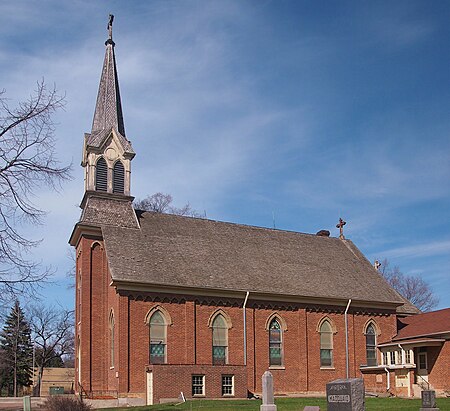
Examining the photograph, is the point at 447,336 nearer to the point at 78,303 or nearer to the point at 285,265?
the point at 285,265

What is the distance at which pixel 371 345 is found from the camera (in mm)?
43906

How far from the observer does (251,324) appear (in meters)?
39.5

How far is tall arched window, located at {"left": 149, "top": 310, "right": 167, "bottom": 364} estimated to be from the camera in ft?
119

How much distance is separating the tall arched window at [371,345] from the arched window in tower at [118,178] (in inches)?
735

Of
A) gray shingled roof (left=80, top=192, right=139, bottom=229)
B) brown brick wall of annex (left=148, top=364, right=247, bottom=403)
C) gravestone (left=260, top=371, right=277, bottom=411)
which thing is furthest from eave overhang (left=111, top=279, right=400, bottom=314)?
gravestone (left=260, top=371, right=277, bottom=411)

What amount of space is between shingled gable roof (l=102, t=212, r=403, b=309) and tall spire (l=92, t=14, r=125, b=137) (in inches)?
254

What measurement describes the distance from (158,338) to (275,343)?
7822 mm

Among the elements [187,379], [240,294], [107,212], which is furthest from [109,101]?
[187,379]

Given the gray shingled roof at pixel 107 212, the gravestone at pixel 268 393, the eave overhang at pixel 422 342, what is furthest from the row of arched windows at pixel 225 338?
the gravestone at pixel 268 393

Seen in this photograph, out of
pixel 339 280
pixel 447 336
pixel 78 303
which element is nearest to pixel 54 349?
pixel 78 303

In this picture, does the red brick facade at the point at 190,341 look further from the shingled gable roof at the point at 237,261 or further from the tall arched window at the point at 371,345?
the shingled gable roof at the point at 237,261

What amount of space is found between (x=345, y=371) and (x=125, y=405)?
15.4 m

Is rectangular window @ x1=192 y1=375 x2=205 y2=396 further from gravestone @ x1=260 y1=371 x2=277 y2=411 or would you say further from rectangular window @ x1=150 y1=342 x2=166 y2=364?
gravestone @ x1=260 y1=371 x2=277 y2=411

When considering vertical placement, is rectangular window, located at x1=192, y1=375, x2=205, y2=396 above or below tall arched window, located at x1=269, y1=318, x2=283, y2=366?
below
